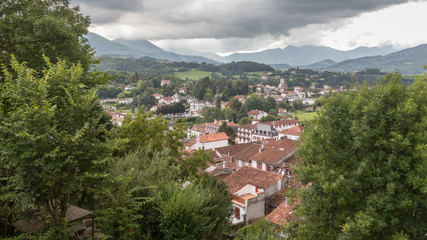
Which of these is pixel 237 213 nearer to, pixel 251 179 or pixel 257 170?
pixel 251 179

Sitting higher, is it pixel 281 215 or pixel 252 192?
pixel 281 215

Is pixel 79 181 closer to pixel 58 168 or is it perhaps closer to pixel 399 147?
pixel 58 168

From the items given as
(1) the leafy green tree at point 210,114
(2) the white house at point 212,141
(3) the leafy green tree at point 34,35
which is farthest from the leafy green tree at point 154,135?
(1) the leafy green tree at point 210,114

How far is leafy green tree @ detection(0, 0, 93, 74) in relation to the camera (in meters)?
12.0

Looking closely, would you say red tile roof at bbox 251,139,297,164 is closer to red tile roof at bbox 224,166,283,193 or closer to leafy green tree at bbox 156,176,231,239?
red tile roof at bbox 224,166,283,193

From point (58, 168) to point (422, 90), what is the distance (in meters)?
11.1

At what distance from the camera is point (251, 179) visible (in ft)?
77.3

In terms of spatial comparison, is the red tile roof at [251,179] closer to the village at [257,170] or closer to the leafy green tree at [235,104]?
the village at [257,170]

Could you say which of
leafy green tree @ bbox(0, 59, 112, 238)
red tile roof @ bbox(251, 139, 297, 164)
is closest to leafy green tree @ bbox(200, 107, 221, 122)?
red tile roof @ bbox(251, 139, 297, 164)

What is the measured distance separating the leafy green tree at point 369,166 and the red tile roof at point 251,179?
12.4 metres

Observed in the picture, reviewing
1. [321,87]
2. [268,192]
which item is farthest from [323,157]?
[321,87]

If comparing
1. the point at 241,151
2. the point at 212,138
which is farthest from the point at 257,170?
the point at 212,138

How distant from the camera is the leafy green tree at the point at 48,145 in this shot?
5969 millimetres

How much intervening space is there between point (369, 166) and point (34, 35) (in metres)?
14.2
